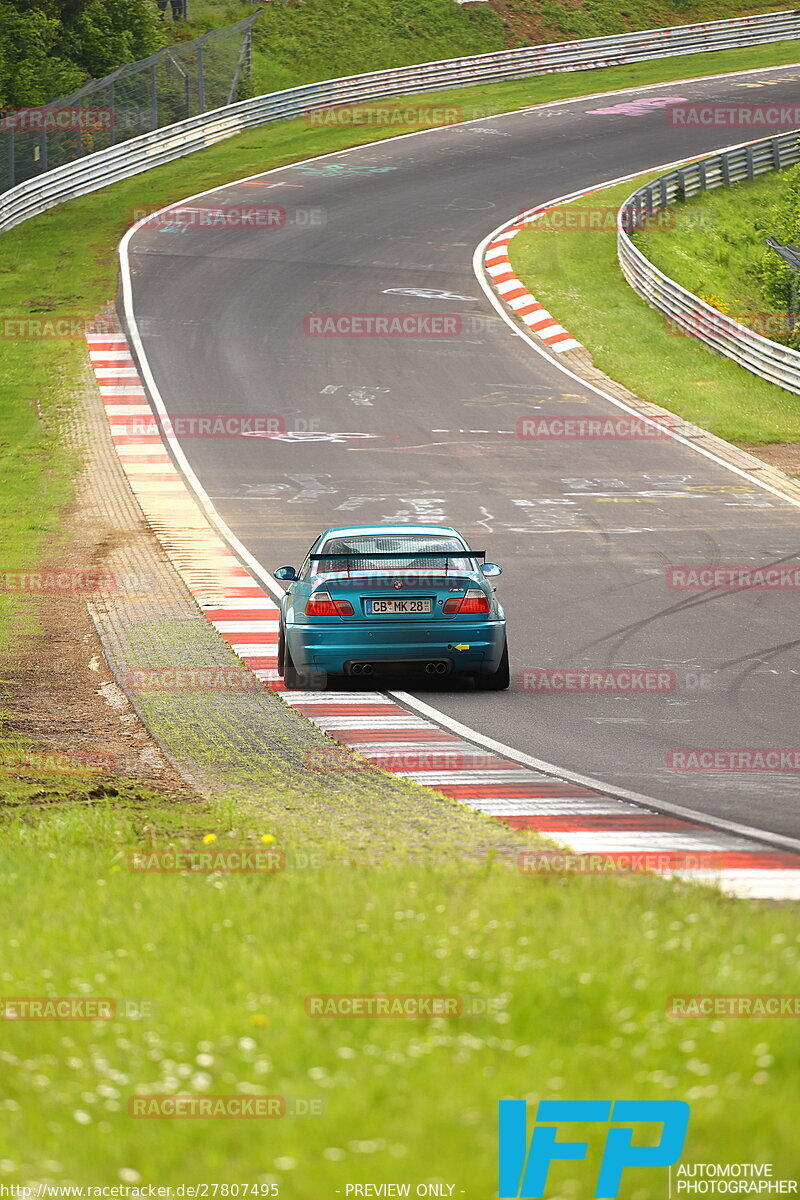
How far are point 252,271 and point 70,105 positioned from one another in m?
9.56

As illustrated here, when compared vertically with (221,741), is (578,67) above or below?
above

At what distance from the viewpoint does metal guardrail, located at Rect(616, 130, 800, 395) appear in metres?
31.7

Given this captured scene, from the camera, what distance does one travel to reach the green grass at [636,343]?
2950 centimetres

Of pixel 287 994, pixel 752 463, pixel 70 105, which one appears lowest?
pixel 752 463

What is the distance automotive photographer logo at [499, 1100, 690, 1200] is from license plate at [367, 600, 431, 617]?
29.6 feet

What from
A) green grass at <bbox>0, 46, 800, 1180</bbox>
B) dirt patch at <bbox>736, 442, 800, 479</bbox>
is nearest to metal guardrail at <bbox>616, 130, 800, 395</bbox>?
dirt patch at <bbox>736, 442, 800, 479</bbox>

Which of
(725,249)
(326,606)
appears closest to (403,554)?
(326,606)

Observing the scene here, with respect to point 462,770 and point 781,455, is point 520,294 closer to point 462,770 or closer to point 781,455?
point 781,455

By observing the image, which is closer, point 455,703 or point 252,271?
point 455,703

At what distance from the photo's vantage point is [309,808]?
8.35m

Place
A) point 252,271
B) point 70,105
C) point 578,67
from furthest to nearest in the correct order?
point 578,67 < point 70,105 < point 252,271

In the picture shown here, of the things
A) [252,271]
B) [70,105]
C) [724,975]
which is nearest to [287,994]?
[724,975]

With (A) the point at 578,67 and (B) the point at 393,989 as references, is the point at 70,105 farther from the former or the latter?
(B) the point at 393,989

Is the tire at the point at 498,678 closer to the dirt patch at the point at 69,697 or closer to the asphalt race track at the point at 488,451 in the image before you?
the asphalt race track at the point at 488,451
